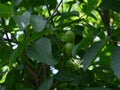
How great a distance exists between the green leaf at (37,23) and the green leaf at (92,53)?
132mm

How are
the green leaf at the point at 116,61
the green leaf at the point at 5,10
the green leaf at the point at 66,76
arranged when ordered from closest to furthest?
the green leaf at the point at 116,61
the green leaf at the point at 5,10
the green leaf at the point at 66,76

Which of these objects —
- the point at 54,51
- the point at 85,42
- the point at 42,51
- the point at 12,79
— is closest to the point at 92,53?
the point at 85,42

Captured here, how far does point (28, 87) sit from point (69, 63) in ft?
0.51

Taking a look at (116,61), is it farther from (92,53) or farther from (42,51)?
(42,51)

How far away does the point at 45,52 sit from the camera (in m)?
0.91

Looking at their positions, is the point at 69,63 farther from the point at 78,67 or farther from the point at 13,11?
the point at 13,11

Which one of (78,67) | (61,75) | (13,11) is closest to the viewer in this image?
(13,11)

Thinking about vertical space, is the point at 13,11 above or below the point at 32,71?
above

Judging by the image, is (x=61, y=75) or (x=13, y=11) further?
(x=61, y=75)

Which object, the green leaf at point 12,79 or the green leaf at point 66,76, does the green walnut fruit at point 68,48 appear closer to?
the green leaf at point 66,76

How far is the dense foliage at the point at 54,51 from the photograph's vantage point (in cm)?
89

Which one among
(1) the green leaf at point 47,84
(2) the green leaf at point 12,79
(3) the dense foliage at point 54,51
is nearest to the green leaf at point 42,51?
(3) the dense foliage at point 54,51

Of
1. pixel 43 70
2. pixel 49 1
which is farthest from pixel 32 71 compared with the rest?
pixel 49 1

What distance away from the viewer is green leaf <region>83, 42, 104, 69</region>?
85cm
